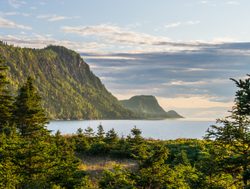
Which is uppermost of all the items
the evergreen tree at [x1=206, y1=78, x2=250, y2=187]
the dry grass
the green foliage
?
the evergreen tree at [x1=206, y1=78, x2=250, y2=187]

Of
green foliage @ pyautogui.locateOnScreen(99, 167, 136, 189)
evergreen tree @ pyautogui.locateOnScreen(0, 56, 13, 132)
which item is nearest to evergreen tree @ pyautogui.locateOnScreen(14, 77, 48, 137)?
evergreen tree @ pyautogui.locateOnScreen(0, 56, 13, 132)

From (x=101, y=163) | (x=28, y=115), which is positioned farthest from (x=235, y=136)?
(x=28, y=115)

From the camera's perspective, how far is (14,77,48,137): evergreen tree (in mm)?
33750

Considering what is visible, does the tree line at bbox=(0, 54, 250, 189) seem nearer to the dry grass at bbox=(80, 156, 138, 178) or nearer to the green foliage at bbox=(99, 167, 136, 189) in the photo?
the green foliage at bbox=(99, 167, 136, 189)

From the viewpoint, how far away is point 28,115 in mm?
33812

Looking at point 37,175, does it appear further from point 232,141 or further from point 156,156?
point 232,141

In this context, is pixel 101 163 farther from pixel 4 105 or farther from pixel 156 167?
pixel 156 167

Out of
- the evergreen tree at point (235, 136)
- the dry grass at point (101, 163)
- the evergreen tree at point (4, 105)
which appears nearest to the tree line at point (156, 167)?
the evergreen tree at point (235, 136)

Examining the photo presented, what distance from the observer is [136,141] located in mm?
34219

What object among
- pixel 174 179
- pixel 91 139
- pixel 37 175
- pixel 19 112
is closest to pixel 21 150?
pixel 37 175

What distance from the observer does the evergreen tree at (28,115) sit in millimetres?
33750

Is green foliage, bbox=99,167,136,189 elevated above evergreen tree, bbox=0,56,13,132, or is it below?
below

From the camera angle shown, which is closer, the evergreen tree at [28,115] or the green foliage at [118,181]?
the green foliage at [118,181]

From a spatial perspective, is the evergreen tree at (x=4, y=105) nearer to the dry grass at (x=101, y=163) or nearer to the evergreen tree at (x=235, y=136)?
the dry grass at (x=101, y=163)
